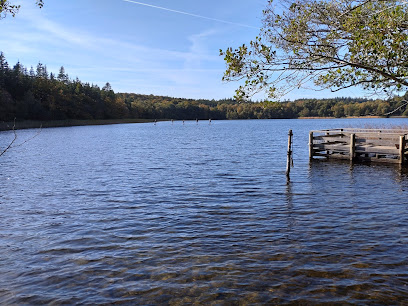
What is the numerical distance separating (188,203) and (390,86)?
27.6 feet

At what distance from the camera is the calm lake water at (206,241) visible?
6.95 metres

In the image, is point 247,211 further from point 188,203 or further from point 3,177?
point 3,177

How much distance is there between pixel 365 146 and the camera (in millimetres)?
25203

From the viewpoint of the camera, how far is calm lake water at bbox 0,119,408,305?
6953 mm

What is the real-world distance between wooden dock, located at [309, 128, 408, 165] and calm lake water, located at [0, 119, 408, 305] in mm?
4900

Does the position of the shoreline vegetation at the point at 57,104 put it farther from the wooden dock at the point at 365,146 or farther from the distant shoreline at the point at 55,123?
the wooden dock at the point at 365,146

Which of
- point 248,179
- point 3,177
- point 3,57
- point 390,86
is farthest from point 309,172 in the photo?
point 3,57

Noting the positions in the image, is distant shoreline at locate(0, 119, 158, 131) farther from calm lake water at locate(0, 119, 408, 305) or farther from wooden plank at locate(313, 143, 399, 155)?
calm lake water at locate(0, 119, 408, 305)

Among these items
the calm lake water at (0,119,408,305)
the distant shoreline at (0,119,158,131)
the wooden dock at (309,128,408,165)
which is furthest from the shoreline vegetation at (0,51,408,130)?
the calm lake water at (0,119,408,305)

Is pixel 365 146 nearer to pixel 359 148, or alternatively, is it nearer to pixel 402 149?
pixel 359 148

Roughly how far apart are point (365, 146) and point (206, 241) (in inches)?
769

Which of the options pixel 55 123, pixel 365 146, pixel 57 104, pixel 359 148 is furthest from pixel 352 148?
pixel 57 104

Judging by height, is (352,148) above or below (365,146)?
below

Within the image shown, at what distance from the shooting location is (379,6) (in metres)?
8.60
